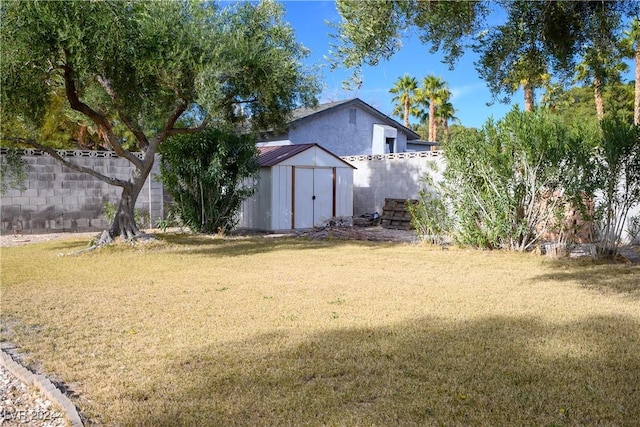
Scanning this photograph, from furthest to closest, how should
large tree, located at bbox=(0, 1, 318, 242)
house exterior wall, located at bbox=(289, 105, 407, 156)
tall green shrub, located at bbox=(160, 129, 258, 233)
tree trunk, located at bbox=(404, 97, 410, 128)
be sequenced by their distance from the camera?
tree trunk, located at bbox=(404, 97, 410, 128) → house exterior wall, located at bbox=(289, 105, 407, 156) → tall green shrub, located at bbox=(160, 129, 258, 233) → large tree, located at bbox=(0, 1, 318, 242)

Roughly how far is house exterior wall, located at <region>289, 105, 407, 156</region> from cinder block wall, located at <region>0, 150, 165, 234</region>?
853 cm

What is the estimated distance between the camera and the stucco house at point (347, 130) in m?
22.8

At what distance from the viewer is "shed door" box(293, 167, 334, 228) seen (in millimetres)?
16375

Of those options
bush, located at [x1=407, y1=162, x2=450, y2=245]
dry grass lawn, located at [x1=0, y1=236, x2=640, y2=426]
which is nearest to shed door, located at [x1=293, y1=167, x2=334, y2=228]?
bush, located at [x1=407, y1=162, x2=450, y2=245]

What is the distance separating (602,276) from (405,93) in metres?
27.0

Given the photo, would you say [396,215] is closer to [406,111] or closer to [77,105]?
[77,105]

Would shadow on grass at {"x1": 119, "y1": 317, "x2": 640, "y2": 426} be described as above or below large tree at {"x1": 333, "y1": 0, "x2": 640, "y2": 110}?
below

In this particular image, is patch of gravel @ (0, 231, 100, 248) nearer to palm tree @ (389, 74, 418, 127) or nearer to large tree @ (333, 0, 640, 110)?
large tree @ (333, 0, 640, 110)

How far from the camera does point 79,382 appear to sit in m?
3.90

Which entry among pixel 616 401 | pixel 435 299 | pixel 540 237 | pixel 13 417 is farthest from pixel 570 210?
pixel 13 417

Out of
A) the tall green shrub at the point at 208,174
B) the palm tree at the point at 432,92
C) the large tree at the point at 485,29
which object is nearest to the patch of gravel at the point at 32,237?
the tall green shrub at the point at 208,174

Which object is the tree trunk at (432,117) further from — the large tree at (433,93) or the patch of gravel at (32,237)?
the patch of gravel at (32,237)

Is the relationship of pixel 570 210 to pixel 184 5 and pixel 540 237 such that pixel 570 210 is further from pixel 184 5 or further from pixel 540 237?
pixel 184 5

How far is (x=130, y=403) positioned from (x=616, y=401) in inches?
128
